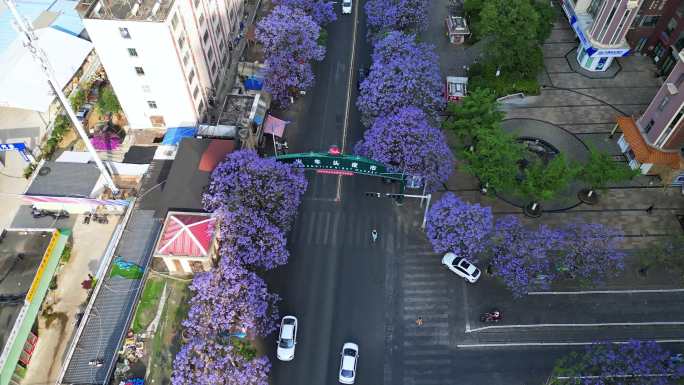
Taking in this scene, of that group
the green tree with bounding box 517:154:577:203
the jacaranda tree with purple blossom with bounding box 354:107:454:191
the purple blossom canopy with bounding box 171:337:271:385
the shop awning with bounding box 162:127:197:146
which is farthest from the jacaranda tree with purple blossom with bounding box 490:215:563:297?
the shop awning with bounding box 162:127:197:146

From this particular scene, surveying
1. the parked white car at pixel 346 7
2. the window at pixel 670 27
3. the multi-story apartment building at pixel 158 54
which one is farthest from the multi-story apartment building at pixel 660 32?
the multi-story apartment building at pixel 158 54

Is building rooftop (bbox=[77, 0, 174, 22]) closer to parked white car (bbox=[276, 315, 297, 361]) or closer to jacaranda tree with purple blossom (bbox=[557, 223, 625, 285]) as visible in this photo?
parked white car (bbox=[276, 315, 297, 361])

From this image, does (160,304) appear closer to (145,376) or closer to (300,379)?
(145,376)

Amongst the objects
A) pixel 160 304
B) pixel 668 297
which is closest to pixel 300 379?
pixel 160 304

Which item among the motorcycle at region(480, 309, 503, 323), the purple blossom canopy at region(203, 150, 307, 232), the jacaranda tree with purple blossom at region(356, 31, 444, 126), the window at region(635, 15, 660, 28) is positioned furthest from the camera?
the window at region(635, 15, 660, 28)

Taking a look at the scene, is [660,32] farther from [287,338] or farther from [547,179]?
[287,338]

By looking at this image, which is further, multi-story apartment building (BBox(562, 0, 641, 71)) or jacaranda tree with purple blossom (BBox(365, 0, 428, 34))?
jacaranda tree with purple blossom (BBox(365, 0, 428, 34))
